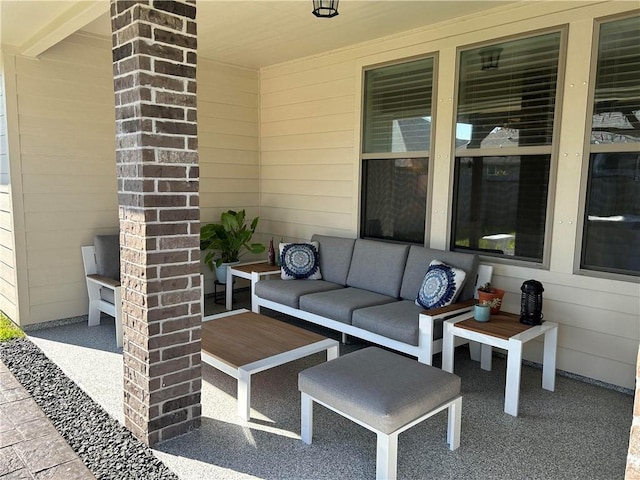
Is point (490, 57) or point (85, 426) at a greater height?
point (490, 57)

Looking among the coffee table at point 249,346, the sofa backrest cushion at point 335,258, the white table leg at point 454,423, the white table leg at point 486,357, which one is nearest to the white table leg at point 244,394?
the coffee table at point 249,346

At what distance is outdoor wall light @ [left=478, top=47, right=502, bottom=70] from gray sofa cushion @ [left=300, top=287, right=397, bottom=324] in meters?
2.03

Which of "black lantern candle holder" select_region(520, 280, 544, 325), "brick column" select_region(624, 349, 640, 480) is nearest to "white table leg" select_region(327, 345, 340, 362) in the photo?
"black lantern candle holder" select_region(520, 280, 544, 325)

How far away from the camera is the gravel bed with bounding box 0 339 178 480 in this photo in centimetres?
237

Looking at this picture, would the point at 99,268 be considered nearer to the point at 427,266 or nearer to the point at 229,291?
the point at 229,291

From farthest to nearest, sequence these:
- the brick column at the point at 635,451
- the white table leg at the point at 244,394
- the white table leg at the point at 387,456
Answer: the white table leg at the point at 244,394
the white table leg at the point at 387,456
the brick column at the point at 635,451

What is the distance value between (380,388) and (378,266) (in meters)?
2.05

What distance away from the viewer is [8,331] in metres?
4.31

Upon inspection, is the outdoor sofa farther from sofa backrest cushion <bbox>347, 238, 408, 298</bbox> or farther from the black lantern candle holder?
the black lantern candle holder

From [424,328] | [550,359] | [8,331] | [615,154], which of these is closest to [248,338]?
[424,328]

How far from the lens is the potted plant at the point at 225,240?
532cm

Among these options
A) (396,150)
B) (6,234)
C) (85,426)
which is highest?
(396,150)

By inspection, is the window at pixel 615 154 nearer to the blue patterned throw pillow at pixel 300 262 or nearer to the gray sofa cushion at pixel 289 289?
the gray sofa cushion at pixel 289 289

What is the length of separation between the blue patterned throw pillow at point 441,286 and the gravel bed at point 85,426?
2.14m
